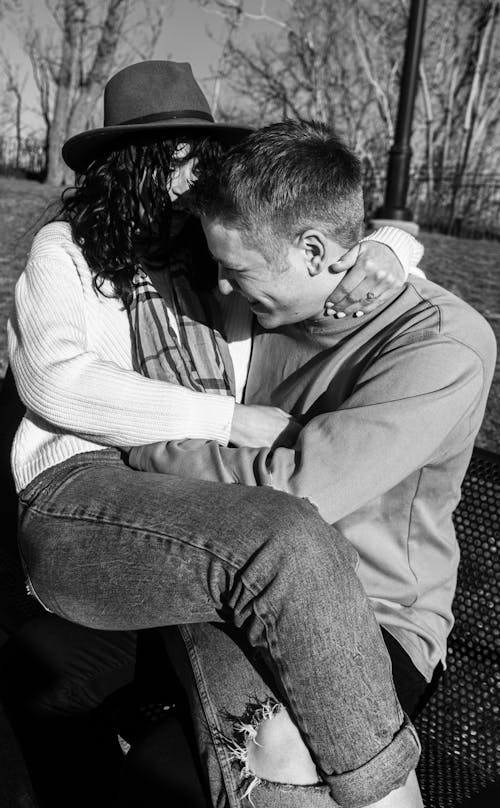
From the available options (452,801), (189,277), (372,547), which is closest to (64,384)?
(189,277)

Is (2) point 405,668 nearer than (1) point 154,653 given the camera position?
Yes

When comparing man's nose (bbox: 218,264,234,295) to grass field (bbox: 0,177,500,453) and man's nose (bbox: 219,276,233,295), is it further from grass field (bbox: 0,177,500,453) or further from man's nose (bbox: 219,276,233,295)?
grass field (bbox: 0,177,500,453)

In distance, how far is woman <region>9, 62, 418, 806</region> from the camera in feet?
4.49

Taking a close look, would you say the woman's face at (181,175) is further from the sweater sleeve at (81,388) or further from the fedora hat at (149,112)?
the sweater sleeve at (81,388)

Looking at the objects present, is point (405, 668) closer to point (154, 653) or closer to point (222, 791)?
point (222, 791)

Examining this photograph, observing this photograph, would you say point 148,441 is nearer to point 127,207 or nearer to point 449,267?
point 127,207

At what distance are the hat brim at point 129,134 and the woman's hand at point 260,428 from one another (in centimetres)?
75

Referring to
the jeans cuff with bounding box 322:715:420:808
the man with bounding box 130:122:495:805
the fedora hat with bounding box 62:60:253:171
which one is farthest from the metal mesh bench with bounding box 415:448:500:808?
the fedora hat with bounding box 62:60:253:171

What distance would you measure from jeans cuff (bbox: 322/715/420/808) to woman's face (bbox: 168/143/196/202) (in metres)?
1.41

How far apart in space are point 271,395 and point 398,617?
0.67m

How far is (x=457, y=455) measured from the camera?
178 centimetres

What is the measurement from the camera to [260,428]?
1.84 m

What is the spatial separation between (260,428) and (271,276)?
345 mm

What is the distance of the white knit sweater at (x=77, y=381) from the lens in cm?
177
